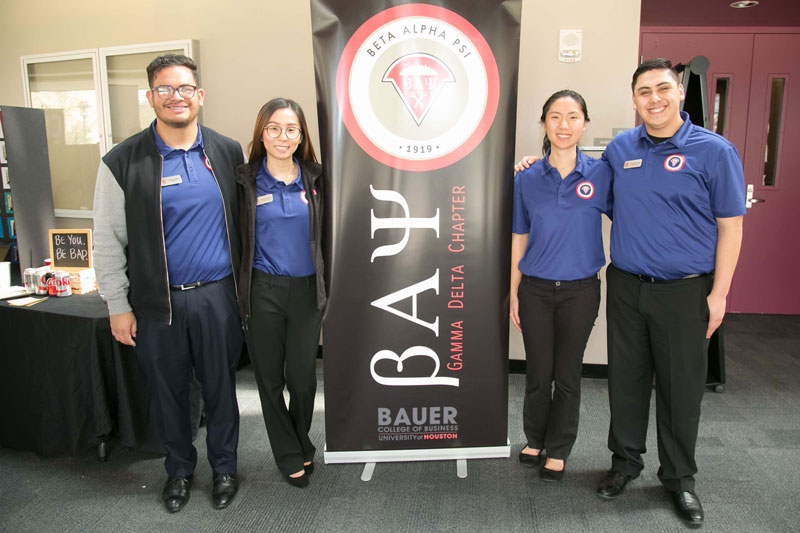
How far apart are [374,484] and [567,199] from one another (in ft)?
4.72

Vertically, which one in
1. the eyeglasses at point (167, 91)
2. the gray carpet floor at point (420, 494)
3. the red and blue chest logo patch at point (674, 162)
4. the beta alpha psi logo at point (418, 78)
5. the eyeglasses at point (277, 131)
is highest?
the beta alpha psi logo at point (418, 78)

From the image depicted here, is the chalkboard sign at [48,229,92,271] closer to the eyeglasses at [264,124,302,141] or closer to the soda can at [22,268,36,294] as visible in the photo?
the soda can at [22,268,36,294]

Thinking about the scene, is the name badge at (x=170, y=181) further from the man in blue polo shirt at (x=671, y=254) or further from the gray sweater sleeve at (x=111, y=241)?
the man in blue polo shirt at (x=671, y=254)

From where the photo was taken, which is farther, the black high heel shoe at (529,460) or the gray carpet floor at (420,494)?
the black high heel shoe at (529,460)

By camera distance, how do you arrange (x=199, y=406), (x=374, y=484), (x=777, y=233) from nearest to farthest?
(x=374, y=484), (x=199, y=406), (x=777, y=233)

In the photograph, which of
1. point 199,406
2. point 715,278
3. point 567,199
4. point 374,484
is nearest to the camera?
point 715,278

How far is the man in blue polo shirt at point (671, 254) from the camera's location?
183cm

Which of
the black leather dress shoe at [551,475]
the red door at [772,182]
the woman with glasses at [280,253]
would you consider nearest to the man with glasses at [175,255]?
the woman with glasses at [280,253]

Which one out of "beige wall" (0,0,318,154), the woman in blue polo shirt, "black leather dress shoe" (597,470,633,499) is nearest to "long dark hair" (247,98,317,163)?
the woman in blue polo shirt

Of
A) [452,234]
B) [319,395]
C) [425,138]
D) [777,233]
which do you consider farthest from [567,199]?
[777,233]

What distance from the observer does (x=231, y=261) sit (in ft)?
6.68

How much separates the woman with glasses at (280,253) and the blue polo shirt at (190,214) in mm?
111

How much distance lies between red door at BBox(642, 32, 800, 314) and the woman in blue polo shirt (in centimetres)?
311

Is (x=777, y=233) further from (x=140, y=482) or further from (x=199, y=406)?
(x=140, y=482)
